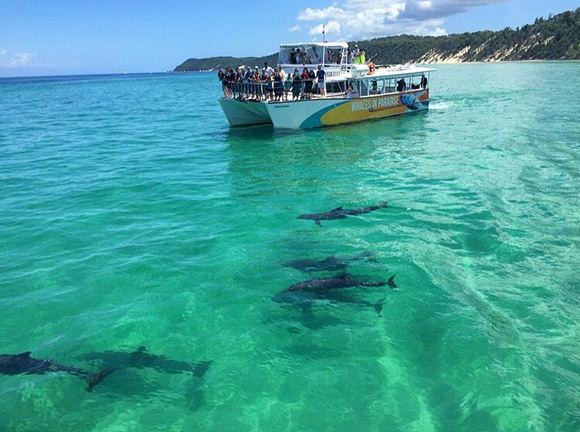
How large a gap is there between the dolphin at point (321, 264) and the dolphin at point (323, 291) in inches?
25.8

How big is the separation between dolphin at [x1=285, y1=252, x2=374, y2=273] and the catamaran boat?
18033mm

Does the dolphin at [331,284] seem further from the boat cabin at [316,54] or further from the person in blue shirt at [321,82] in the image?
the boat cabin at [316,54]

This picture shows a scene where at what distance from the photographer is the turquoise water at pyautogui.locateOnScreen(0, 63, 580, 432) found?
257 inches

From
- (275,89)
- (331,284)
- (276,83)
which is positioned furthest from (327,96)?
(331,284)

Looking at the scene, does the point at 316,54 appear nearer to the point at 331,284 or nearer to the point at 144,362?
the point at 331,284

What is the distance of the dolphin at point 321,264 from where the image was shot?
33.1ft

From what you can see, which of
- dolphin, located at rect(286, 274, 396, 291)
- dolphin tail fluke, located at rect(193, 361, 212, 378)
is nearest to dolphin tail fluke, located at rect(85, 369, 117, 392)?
dolphin tail fluke, located at rect(193, 361, 212, 378)

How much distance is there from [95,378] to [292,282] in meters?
4.15

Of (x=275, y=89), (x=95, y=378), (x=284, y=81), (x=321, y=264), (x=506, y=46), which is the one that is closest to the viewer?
(x=95, y=378)

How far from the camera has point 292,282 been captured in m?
9.70

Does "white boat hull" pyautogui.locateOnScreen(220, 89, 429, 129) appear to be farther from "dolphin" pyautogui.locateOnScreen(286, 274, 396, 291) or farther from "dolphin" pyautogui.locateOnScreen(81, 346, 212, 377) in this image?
"dolphin" pyautogui.locateOnScreen(81, 346, 212, 377)

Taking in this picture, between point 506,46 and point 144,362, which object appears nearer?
point 144,362

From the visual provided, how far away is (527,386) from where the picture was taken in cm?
663

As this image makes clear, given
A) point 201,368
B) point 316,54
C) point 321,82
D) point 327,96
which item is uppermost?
point 316,54
